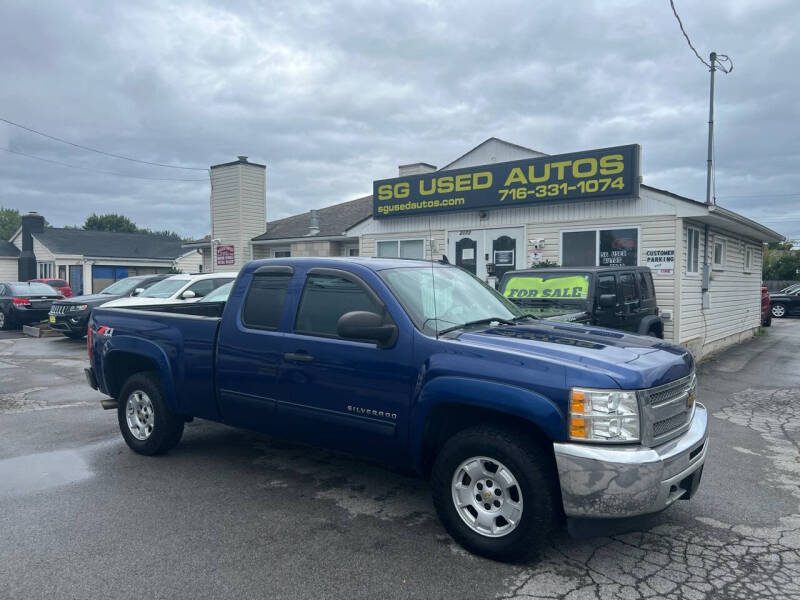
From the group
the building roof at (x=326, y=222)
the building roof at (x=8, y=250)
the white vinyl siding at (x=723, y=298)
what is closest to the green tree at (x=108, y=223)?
the building roof at (x=8, y=250)

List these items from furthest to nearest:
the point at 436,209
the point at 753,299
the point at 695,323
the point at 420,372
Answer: the point at 753,299 < the point at 436,209 < the point at 695,323 < the point at 420,372

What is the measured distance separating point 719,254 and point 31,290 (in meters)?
19.3

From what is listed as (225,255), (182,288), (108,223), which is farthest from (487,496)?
(108,223)

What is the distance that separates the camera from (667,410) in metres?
3.59

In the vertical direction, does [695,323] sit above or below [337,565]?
above

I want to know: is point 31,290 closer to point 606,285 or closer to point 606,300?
point 606,285

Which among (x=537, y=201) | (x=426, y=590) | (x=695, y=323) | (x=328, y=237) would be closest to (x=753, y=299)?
(x=695, y=323)

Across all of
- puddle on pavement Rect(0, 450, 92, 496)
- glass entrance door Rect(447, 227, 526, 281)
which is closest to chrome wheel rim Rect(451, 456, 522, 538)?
puddle on pavement Rect(0, 450, 92, 496)

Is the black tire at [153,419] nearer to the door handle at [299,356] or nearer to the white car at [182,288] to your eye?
the door handle at [299,356]

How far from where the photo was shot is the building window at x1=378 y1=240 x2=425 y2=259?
585 inches

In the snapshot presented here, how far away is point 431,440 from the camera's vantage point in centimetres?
397

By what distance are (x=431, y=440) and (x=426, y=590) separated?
3.13 feet

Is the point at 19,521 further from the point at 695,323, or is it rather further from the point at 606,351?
the point at 695,323

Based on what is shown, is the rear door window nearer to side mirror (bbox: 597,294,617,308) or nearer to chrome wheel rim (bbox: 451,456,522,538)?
side mirror (bbox: 597,294,617,308)
